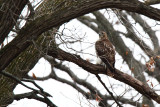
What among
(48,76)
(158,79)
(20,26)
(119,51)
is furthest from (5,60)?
(158,79)

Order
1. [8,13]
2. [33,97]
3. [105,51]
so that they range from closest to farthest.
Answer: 1. [8,13]
2. [33,97]
3. [105,51]

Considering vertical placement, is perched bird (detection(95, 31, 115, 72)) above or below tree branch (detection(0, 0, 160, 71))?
above

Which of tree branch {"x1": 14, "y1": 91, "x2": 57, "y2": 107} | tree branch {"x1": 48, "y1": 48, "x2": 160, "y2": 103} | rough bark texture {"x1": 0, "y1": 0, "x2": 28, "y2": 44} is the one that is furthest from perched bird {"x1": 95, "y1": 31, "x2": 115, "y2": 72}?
rough bark texture {"x1": 0, "y1": 0, "x2": 28, "y2": 44}

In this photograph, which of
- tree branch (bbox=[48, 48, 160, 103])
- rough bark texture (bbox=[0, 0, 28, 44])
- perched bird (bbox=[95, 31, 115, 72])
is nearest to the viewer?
rough bark texture (bbox=[0, 0, 28, 44])

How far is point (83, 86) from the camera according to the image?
11953 millimetres

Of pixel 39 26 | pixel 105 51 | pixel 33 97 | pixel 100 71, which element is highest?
pixel 105 51

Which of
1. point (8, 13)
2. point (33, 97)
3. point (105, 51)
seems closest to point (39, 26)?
point (8, 13)

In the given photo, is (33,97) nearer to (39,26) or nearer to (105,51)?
(39,26)

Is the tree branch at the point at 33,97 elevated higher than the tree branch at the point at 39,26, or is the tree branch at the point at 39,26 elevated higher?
the tree branch at the point at 39,26

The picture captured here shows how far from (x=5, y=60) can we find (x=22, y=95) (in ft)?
2.31

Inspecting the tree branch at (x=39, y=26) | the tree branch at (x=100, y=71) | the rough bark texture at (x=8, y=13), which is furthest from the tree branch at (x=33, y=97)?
the tree branch at (x=100, y=71)

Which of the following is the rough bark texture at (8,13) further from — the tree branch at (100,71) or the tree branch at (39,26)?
the tree branch at (100,71)

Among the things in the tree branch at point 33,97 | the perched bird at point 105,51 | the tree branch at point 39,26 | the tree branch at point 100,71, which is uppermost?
the perched bird at point 105,51

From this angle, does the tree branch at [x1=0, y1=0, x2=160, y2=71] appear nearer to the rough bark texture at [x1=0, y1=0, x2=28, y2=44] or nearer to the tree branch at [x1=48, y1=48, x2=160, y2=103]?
the rough bark texture at [x1=0, y1=0, x2=28, y2=44]
